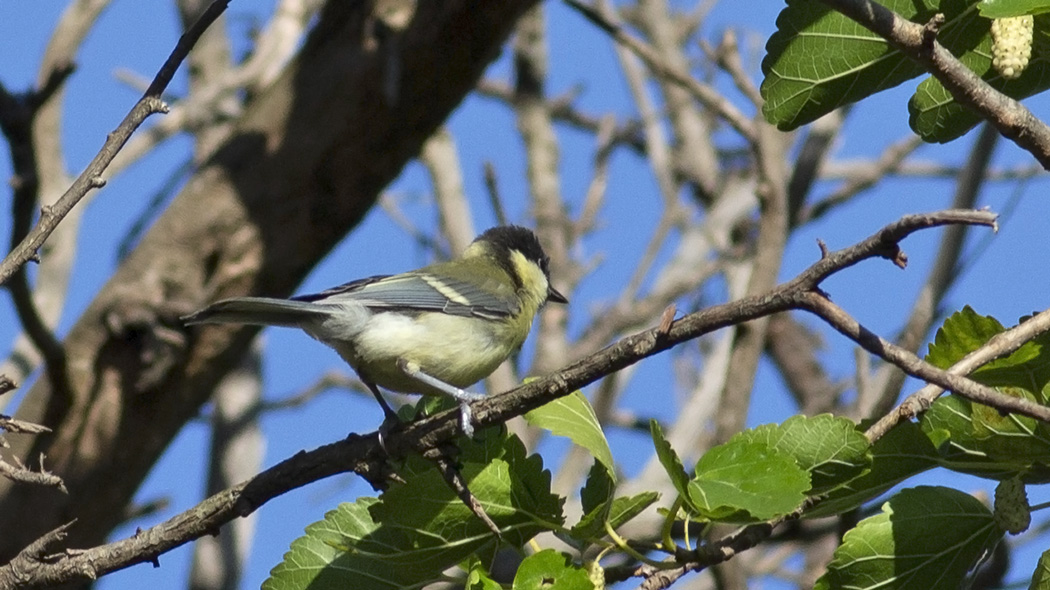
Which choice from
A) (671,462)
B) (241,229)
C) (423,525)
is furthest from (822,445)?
(241,229)

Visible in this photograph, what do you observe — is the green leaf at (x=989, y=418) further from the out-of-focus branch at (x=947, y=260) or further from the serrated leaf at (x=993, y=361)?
the out-of-focus branch at (x=947, y=260)

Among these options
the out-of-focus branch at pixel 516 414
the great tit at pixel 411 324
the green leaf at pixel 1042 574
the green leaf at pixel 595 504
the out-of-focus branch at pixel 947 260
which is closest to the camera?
the out-of-focus branch at pixel 516 414

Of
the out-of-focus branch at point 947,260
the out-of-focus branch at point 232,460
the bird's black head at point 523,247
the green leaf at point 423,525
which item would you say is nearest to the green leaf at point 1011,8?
the green leaf at point 423,525

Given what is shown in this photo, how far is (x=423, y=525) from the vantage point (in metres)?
2.02

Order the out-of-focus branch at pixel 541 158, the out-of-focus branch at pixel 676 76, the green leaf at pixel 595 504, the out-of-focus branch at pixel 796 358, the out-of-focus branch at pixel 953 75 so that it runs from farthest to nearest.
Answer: the out-of-focus branch at pixel 796 358, the out-of-focus branch at pixel 541 158, the out-of-focus branch at pixel 676 76, the green leaf at pixel 595 504, the out-of-focus branch at pixel 953 75

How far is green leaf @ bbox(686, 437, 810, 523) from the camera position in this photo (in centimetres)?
173

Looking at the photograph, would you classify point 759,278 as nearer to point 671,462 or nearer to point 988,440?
point 988,440

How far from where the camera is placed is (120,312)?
452 centimetres

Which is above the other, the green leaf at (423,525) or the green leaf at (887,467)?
the green leaf at (423,525)

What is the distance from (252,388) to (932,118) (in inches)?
192

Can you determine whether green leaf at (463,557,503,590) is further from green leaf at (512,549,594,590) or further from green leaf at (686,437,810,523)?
green leaf at (686,437,810,523)

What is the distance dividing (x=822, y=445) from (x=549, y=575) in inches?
18.9

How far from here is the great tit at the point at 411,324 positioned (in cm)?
346

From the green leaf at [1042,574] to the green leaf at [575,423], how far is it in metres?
0.67
